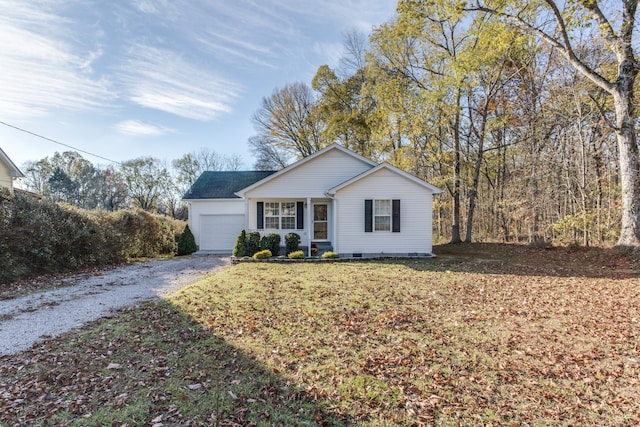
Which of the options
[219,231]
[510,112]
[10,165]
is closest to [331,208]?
[219,231]

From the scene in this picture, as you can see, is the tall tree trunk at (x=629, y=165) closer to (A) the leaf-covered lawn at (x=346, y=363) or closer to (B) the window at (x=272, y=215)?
(A) the leaf-covered lawn at (x=346, y=363)

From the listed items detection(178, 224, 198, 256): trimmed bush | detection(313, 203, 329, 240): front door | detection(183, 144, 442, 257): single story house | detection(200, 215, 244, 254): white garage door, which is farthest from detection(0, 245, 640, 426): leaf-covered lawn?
detection(200, 215, 244, 254): white garage door

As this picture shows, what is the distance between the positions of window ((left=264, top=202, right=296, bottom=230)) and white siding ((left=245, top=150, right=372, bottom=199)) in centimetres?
85

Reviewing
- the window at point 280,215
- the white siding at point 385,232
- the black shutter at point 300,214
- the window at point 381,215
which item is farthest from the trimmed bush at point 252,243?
the window at point 381,215

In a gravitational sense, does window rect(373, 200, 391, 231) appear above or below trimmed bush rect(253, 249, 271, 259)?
above

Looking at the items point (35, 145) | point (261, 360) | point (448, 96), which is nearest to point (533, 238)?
point (448, 96)

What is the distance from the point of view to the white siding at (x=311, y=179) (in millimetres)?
15117

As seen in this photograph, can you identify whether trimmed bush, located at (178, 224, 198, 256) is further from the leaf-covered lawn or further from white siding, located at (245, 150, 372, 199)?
the leaf-covered lawn

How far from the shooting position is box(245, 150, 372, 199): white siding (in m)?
15.1

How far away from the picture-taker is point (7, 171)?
56.4ft

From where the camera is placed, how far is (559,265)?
10859mm

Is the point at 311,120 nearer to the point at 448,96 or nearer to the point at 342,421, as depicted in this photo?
the point at 448,96

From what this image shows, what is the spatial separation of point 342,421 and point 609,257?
12.7 m

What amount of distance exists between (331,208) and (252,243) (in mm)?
4355
